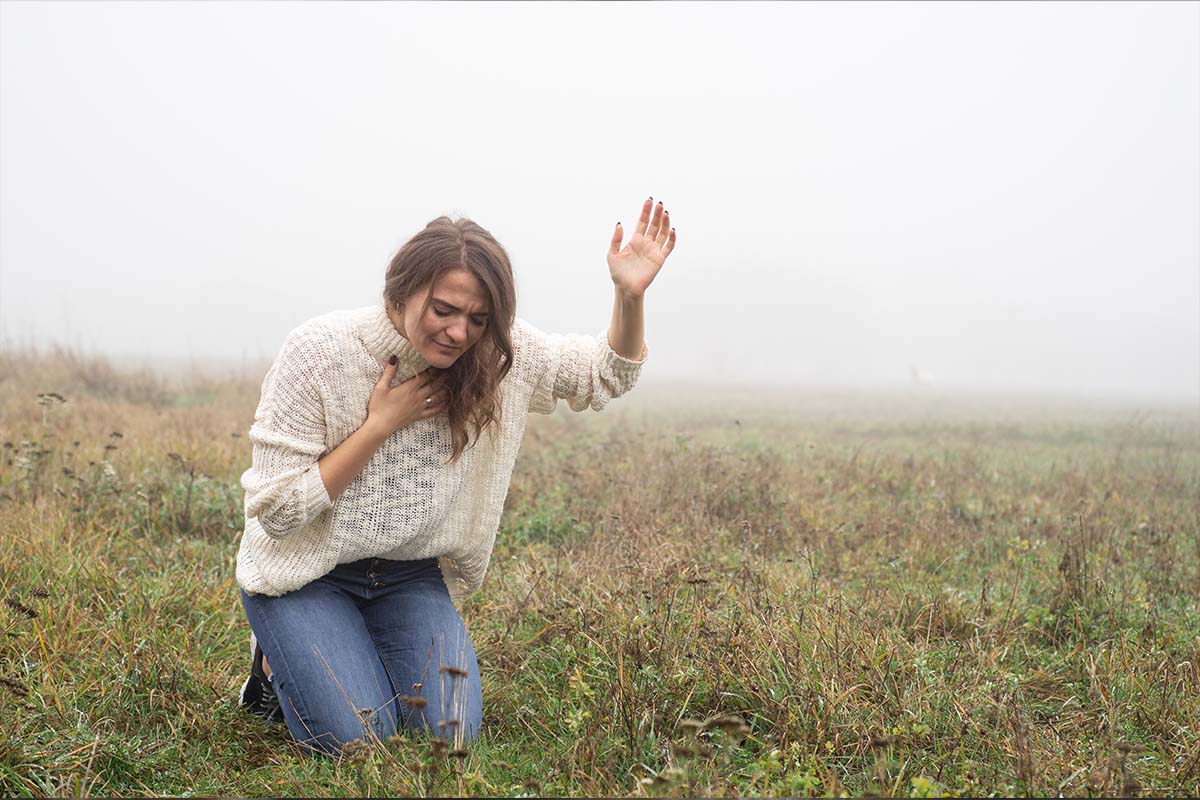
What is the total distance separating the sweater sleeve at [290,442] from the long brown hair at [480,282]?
14.2 inches

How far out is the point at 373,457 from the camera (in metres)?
2.78

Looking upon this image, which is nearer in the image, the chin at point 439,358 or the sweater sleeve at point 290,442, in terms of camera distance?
the sweater sleeve at point 290,442

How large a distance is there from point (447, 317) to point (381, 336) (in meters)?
0.32

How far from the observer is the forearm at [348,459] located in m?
2.59

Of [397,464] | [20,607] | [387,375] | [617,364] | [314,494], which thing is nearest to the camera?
[314,494]

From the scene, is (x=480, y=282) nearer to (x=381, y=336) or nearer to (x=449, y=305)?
(x=449, y=305)

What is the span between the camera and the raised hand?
2740 millimetres

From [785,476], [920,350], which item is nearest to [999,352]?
[920,350]

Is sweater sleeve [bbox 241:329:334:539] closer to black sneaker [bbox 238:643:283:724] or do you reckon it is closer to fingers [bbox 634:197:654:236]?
black sneaker [bbox 238:643:283:724]

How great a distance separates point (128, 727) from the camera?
8.46 ft

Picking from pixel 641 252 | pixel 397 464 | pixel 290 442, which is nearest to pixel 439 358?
pixel 397 464

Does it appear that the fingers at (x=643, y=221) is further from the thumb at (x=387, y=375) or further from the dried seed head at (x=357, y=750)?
the dried seed head at (x=357, y=750)

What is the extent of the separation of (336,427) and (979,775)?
7.45ft

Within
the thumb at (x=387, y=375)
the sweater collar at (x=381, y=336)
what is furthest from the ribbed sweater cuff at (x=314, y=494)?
the sweater collar at (x=381, y=336)
